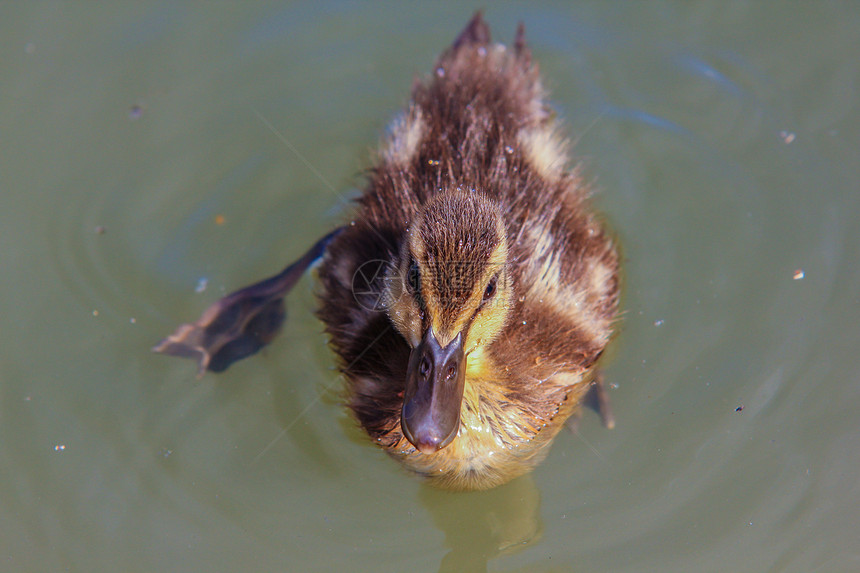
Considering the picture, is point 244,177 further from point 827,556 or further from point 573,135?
point 827,556

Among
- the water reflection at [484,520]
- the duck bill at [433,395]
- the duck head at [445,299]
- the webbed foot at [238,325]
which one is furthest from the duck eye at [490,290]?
the webbed foot at [238,325]

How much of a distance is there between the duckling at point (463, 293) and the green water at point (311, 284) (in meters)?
0.18

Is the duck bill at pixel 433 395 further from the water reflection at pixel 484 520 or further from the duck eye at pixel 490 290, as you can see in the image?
the water reflection at pixel 484 520

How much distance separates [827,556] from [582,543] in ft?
2.59

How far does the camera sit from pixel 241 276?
10.8 feet

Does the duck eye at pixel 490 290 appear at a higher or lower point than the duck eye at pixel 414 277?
higher

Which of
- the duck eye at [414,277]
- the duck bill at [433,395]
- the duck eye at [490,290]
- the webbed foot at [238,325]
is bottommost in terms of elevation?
the webbed foot at [238,325]

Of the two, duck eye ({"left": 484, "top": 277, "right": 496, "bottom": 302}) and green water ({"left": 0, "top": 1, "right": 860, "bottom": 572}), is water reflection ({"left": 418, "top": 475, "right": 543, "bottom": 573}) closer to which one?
green water ({"left": 0, "top": 1, "right": 860, "bottom": 572})

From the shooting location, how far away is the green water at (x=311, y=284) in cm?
270

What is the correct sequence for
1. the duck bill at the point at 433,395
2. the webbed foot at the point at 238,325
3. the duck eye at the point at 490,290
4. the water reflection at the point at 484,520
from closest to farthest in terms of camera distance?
the duck bill at the point at 433,395
the duck eye at the point at 490,290
the water reflection at the point at 484,520
the webbed foot at the point at 238,325

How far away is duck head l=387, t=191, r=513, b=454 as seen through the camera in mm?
2133

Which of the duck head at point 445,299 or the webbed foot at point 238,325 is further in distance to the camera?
the webbed foot at point 238,325

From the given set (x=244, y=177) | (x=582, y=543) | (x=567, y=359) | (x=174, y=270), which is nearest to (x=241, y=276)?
(x=174, y=270)

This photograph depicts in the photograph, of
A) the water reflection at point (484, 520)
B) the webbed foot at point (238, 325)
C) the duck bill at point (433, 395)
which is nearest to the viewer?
the duck bill at point (433, 395)
